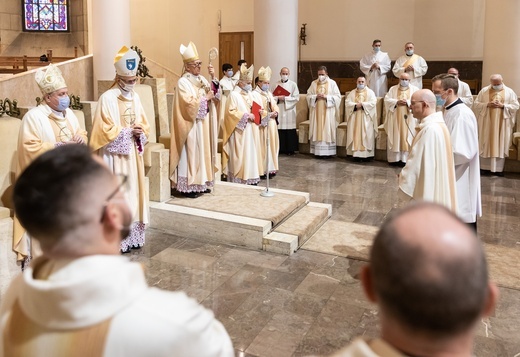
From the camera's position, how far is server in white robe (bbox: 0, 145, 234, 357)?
116 centimetres

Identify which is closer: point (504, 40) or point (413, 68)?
point (504, 40)

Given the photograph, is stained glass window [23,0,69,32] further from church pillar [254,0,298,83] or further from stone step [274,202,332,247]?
stone step [274,202,332,247]

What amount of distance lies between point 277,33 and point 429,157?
320 inches

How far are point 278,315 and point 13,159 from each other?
109 inches

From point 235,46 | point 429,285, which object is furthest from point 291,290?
point 235,46

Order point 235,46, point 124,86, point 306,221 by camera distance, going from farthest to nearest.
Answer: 1. point 235,46
2. point 306,221
3. point 124,86

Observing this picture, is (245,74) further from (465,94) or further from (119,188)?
(119,188)

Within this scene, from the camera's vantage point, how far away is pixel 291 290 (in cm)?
466

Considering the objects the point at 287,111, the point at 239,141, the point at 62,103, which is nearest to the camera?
the point at 62,103

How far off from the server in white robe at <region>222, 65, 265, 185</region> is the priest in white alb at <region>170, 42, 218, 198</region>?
1224 millimetres

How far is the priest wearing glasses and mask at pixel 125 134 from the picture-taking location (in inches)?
211

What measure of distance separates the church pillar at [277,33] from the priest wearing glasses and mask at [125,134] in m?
6.70

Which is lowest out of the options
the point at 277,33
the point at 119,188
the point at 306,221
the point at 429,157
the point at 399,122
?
the point at 306,221

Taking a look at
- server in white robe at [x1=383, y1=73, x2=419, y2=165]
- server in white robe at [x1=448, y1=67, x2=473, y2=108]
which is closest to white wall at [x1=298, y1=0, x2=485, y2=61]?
server in white robe at [x1=448, y1=67, x2=473, y2=108]
